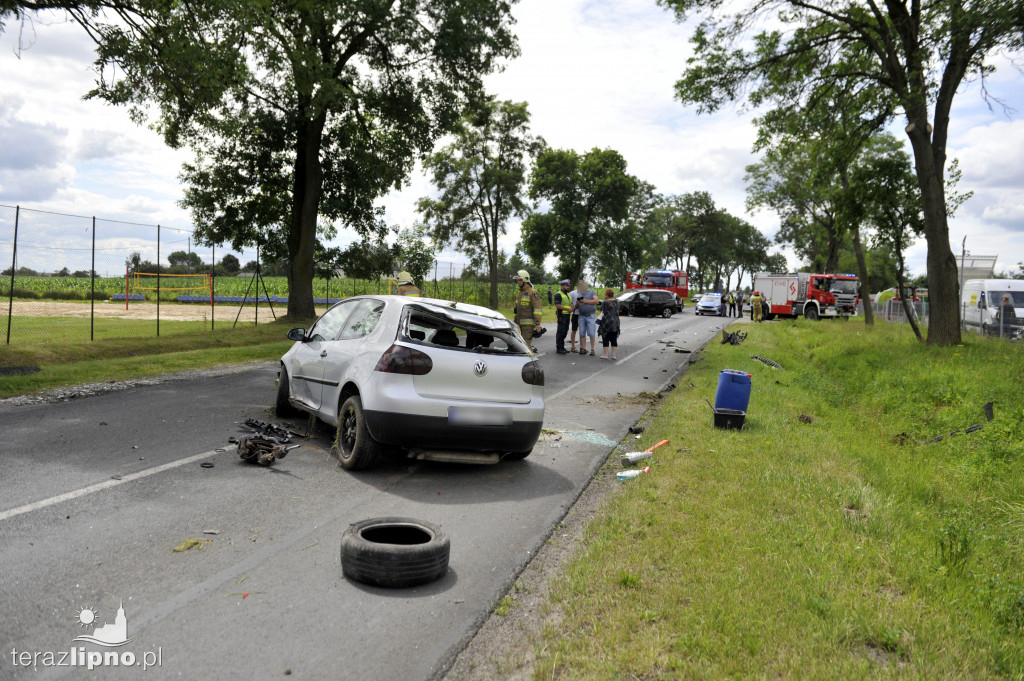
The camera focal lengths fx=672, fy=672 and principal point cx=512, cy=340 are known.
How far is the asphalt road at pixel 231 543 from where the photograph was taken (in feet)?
9.84

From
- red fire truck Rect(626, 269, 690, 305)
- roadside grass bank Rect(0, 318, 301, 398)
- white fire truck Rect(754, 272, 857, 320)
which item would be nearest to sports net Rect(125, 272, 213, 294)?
roadside grass bank Rect(0, 318, 301, 398)

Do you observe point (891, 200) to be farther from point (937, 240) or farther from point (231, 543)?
point (231, 543)

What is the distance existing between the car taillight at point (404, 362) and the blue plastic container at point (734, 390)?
390 cm

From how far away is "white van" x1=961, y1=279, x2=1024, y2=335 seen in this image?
21797 millimetres

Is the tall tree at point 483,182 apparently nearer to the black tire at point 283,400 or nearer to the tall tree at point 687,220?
the black tire at point 283,400

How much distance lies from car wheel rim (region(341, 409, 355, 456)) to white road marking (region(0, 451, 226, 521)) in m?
1.31

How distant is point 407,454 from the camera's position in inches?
238

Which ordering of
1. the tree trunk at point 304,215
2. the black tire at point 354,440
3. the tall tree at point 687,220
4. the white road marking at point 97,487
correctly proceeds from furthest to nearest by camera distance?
the tall tree at point 687,220, the tree trunk at point 304,215, the black tire at point 354,440, the white road marking at point 97,487

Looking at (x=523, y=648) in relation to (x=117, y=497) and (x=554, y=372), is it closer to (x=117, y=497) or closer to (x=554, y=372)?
(x=117, y=497)

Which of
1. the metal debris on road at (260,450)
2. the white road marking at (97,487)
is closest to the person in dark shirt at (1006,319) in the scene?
the metal debris on road at (260,450)

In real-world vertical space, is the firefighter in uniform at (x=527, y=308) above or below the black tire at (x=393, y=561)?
above

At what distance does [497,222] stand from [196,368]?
97.2ft

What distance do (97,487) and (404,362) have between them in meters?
2.53

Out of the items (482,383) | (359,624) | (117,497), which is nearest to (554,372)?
(482,383)
